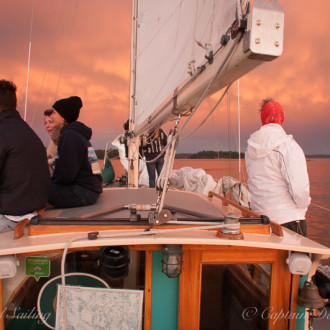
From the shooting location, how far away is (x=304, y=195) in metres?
A: 2.79

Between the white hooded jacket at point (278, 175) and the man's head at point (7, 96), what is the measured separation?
203 cm

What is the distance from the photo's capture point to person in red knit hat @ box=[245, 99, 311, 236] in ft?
9.20

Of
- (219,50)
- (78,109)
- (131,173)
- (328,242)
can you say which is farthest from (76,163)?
(328,242)

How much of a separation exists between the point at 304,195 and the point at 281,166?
0.31m

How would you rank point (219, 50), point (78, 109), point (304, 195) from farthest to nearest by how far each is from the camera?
point (78, 109)
point (304, 195)
point (219, 50)

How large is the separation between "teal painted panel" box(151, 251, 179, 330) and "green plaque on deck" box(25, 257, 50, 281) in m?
0.70

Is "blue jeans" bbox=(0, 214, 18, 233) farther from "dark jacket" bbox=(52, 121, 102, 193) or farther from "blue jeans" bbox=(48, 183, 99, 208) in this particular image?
"dark jacket" bbox=(52, 121, 102, 193)

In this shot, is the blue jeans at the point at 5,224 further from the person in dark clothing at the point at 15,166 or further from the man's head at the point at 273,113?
the man's head at the point at 273,113

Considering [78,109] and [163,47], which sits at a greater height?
[163,47]

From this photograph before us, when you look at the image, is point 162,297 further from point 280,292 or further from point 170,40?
point 170,40

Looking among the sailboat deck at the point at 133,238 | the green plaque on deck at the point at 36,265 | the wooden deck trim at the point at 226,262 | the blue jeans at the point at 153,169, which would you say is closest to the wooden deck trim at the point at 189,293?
the wooden deck trim at the point at 226,262

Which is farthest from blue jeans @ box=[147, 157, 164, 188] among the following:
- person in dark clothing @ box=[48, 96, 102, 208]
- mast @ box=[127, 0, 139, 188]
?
person in dark clothing @ box=[48, 96, 102, 208]

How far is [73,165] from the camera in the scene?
9.34 ft

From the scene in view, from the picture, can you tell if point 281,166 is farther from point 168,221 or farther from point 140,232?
point 140,232
